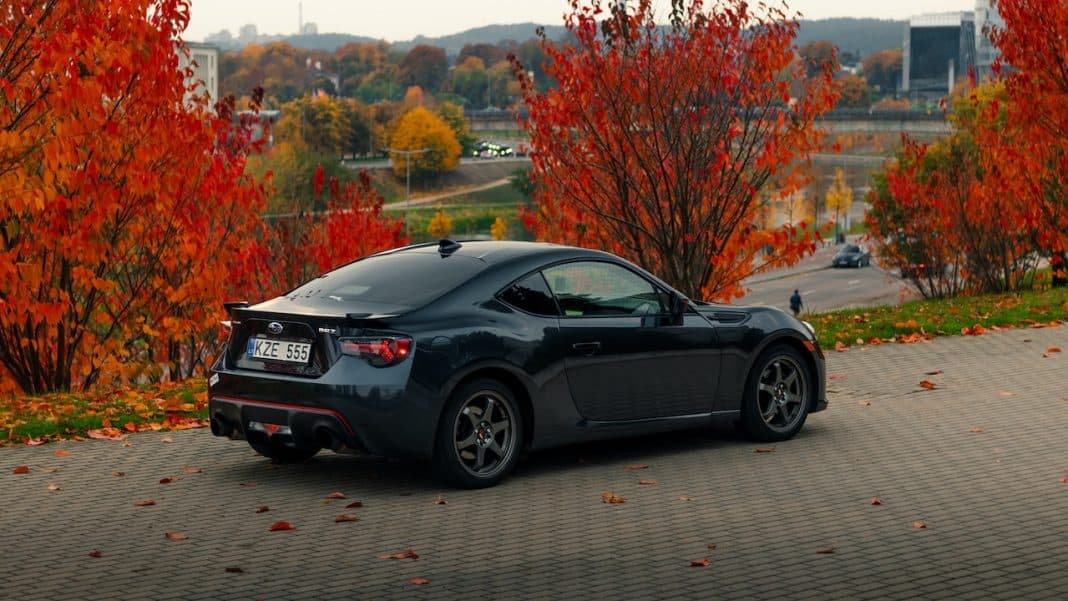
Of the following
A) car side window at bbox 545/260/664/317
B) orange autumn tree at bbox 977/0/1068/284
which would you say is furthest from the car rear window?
orange autumn tree at bbox 977/0/1068/284

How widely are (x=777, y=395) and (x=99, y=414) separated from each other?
4.92 meters

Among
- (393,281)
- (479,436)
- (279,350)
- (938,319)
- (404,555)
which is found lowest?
(938,319)

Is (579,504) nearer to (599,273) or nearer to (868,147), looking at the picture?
(599,273)

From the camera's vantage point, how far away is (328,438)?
8258 millimetres

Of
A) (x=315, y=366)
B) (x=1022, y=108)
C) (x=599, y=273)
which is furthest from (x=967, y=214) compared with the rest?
(x=315, y=366)

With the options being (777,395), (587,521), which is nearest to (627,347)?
(777,395)

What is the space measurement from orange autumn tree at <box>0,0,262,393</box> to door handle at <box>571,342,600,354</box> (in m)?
6.20

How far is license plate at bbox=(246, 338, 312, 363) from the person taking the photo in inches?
329

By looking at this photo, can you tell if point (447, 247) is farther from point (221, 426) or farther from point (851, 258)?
point (851, 258)

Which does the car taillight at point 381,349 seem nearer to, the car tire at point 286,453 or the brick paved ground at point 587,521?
the brick paved ground at point 587,521

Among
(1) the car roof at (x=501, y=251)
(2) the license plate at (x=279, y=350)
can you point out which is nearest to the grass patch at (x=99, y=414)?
(2) the license plate at (x=279, y=350)

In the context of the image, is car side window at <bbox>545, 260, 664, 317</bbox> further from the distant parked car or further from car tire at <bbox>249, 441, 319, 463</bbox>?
the distant parked car

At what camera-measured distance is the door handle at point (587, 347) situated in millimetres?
9039

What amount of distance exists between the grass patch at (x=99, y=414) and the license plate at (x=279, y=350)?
7.83ft
